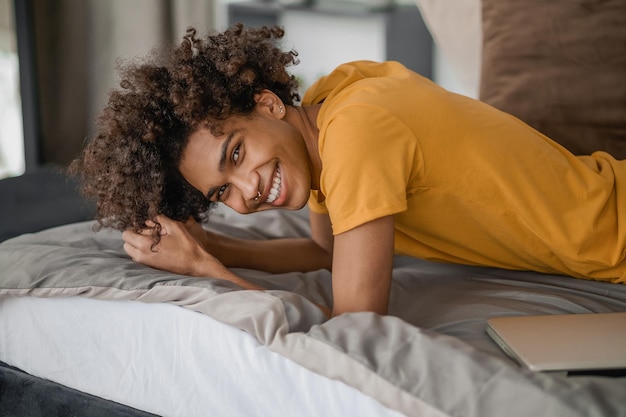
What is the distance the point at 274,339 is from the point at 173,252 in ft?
1.19

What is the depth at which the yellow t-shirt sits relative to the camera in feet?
3.76

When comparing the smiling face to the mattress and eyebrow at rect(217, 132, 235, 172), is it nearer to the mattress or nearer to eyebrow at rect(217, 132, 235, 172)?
eyebrow at rect(217, 132, 235, 172)

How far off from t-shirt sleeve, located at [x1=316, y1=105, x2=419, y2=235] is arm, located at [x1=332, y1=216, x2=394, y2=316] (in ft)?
0.07

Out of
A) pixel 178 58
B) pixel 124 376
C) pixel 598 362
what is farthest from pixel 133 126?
pixel 598 362

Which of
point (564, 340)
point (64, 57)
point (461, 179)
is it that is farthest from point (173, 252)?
point (64, 57)

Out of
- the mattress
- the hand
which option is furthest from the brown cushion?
the hand

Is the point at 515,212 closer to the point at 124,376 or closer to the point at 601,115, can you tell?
the point at 601,115

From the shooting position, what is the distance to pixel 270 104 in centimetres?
136

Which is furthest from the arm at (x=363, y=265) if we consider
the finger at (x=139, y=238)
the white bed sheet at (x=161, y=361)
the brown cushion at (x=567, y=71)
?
the brown cushion at (x=567, y=71)

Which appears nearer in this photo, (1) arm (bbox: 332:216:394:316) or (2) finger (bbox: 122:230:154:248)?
(1) arm (bbox: 332:216:394:316)

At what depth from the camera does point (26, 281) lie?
1335mm

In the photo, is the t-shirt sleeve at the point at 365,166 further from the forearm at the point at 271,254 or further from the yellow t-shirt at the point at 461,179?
the forearm at the point at 271,254

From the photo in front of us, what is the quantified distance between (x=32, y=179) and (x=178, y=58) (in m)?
1.48

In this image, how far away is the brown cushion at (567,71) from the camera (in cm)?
169
